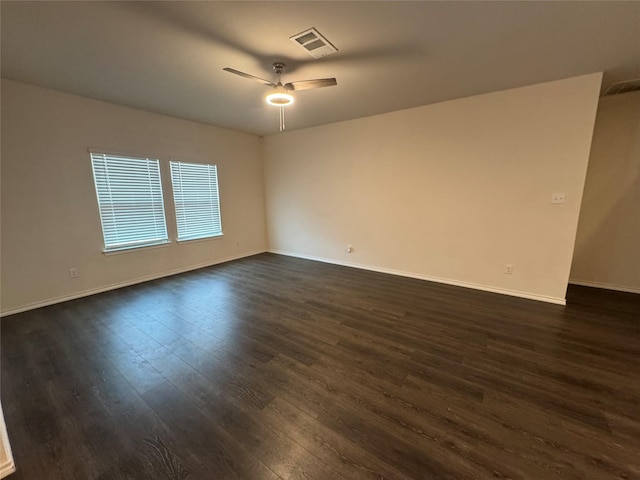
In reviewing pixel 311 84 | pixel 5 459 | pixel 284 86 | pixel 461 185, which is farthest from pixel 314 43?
pixel 5 459

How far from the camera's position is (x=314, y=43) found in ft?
7.34

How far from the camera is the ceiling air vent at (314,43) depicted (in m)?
2.12

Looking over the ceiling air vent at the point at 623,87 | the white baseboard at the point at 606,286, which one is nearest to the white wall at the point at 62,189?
the ceiling air vent at the point at 623,87

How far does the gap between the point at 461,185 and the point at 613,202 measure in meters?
2.08

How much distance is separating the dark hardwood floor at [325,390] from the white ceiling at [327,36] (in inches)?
105

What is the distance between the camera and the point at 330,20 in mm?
1958

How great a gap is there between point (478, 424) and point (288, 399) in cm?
121

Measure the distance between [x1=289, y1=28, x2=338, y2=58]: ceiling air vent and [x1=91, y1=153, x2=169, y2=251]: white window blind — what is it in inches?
127

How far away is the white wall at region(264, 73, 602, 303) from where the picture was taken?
3092 millimetres

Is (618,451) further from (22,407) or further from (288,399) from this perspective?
(22,407)

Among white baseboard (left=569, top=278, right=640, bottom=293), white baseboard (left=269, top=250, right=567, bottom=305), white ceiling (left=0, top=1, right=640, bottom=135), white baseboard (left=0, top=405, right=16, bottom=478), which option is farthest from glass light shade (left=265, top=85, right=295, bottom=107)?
white baseboard (left=569, top=278, right=640, bottom=293)

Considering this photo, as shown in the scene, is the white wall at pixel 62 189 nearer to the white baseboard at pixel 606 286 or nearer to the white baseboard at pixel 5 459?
the white baseboard at pixel 5 459

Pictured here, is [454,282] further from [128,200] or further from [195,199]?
[128,200]

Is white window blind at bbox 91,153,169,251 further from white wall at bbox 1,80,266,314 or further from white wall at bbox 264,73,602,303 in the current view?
white wall at bbox 264,73,602,303
